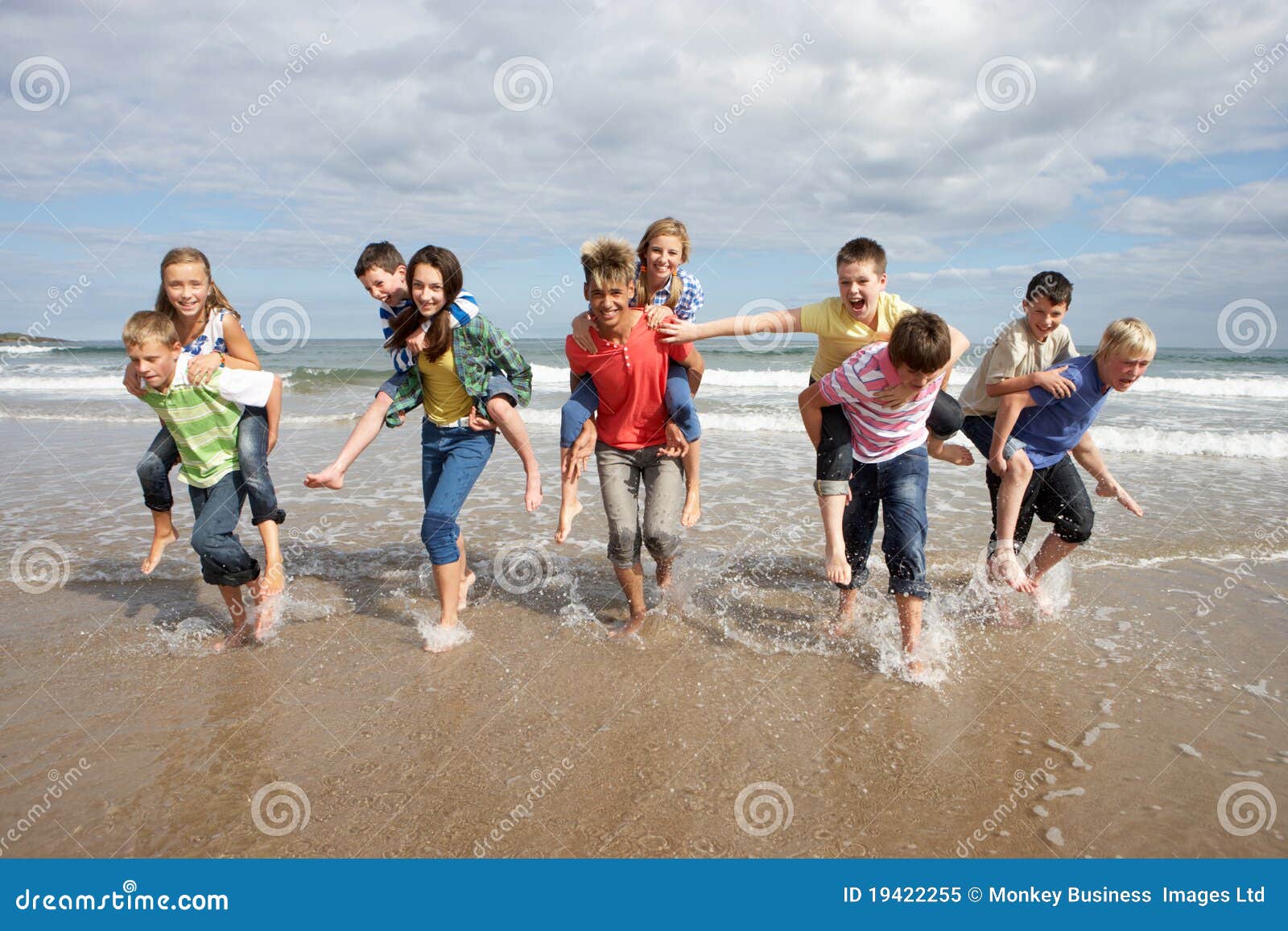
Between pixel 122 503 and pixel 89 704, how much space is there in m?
4.44

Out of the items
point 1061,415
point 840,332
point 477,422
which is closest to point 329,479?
point 477,422

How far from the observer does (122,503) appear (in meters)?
7.49

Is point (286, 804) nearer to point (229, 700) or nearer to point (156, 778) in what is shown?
point (156, 778)

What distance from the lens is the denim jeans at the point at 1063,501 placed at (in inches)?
186

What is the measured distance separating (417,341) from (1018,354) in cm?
349

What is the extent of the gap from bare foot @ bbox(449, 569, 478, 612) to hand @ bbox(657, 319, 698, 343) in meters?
2.06

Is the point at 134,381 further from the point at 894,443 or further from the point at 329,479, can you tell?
the point at 894,443

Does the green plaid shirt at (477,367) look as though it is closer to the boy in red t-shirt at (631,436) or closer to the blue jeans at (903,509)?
the boy in red t-shirt at (631,436)

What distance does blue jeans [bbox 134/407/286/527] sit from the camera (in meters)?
4.50

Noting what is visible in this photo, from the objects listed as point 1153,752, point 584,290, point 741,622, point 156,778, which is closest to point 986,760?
point 1153,752

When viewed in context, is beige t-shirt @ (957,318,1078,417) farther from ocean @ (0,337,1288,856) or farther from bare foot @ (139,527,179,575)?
bare foot @ (139,527,179,575)

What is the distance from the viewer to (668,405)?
4.59 meters

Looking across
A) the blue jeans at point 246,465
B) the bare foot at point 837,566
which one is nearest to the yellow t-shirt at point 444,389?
the blue jeans at point 246,465

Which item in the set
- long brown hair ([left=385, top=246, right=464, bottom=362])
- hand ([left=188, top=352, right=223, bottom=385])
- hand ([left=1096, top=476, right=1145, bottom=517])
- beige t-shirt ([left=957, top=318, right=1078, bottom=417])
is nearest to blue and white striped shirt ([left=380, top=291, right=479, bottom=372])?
long brown hair ([left=385, top=246, right=464, bottom=362])
